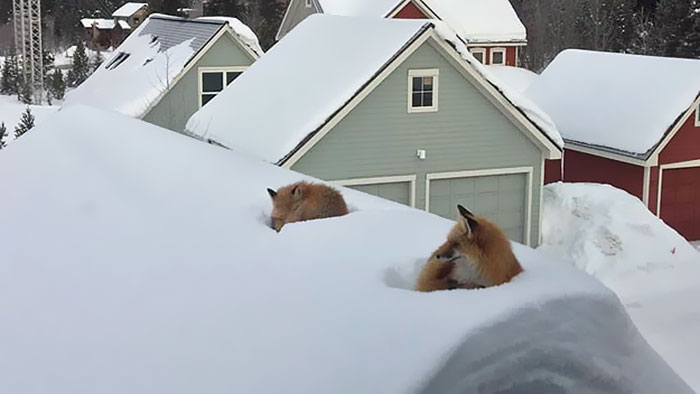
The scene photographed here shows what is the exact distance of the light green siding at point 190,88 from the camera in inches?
674

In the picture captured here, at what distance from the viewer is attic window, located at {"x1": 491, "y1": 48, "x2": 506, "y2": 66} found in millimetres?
27406

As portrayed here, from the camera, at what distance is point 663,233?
1349 cm

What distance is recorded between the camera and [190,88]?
1752 cm

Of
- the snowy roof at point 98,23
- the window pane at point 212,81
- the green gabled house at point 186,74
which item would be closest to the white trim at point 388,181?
the green gabled house at point 186,74

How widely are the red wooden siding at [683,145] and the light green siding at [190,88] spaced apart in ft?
26.9

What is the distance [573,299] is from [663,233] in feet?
40.3

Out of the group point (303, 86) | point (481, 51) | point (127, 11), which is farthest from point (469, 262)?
point (127, 11)

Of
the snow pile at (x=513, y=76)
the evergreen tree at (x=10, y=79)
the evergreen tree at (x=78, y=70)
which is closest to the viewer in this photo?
the snow pile at (x=513, y=76)

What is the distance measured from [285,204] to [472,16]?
25.0 m

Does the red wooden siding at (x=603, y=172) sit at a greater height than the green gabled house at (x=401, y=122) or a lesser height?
lesser

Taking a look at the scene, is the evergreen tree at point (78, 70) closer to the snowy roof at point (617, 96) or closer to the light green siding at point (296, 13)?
the light green siding at point (296, 13)

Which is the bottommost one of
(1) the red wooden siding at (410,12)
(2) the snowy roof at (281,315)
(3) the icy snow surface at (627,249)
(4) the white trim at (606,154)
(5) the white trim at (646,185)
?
(3) the icy snow surface at (627,249)

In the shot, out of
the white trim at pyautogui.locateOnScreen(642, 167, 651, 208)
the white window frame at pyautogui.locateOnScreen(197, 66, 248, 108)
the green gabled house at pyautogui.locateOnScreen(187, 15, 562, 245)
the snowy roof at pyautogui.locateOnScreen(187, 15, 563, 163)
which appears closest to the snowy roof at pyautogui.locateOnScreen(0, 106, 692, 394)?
the snowy roof at pyautogui.locateOnScreen(187, 15, 563, 163)

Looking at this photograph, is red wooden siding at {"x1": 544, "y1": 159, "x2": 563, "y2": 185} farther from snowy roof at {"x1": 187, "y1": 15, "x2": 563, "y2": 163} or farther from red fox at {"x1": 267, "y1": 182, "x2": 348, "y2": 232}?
red fox at {"x1": 267, "y1": 182, "x2": 348, "y2": 232}
